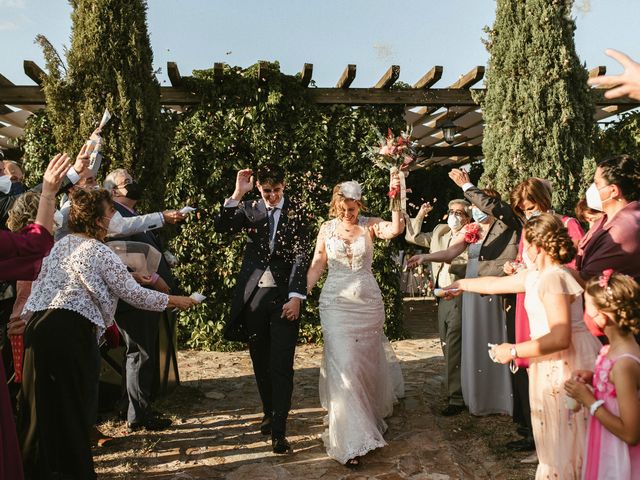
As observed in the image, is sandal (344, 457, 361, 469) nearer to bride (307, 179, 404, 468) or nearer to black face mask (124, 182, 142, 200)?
bride (307, 179, 404, 468)

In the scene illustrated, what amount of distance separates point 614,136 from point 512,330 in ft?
26.1

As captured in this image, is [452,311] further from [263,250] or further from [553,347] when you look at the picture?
[553,347]

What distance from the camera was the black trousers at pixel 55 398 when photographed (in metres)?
3.53

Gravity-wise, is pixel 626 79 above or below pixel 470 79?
below

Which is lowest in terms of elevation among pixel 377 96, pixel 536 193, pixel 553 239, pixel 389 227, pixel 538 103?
pixel 553 239

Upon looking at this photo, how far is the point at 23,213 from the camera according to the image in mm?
4082

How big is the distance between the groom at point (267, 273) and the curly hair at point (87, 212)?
1456 mm

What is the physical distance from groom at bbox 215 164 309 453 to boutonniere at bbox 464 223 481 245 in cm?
157

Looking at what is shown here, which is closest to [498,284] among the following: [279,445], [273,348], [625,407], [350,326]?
[625,407]

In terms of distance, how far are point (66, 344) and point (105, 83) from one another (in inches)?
176

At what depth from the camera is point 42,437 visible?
358 centimetres

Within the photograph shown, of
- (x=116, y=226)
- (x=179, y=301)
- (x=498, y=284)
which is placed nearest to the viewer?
(x=498, y=284)

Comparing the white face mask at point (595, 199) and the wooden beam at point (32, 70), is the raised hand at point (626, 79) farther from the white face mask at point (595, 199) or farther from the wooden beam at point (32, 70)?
the wooden beam at point (32, 70)

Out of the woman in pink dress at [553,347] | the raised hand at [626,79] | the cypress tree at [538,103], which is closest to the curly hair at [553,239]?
the woman in pink dress at [553,347]
